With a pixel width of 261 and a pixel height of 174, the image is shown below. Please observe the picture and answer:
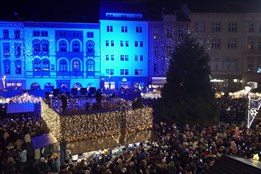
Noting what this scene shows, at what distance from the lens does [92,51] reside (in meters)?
55.0

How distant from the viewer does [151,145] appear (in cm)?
1905

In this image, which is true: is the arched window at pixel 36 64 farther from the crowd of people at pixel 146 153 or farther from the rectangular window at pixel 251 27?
the rectangular window at pixel 251 27

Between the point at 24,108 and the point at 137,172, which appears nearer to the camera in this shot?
the point at 137,172

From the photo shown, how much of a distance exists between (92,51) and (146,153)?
3936 centimetres

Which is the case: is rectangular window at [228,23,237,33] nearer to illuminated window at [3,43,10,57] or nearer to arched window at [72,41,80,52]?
arched window at [72,41,80,52]

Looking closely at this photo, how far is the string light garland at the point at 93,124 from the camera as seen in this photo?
56.5ft

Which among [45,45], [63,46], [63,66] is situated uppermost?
[45,45]

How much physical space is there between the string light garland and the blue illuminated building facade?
33945 millimetres

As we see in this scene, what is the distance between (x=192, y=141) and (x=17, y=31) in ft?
131

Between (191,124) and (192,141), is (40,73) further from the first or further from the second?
(192,141)

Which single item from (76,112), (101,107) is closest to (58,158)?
(76,112)

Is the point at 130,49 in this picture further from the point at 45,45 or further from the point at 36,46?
the point at 36,46

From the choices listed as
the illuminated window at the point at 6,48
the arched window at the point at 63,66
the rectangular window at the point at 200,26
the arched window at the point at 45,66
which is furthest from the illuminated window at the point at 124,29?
the illuminated window at the point at 6,48

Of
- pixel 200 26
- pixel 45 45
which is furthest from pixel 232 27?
pixel 45 45
